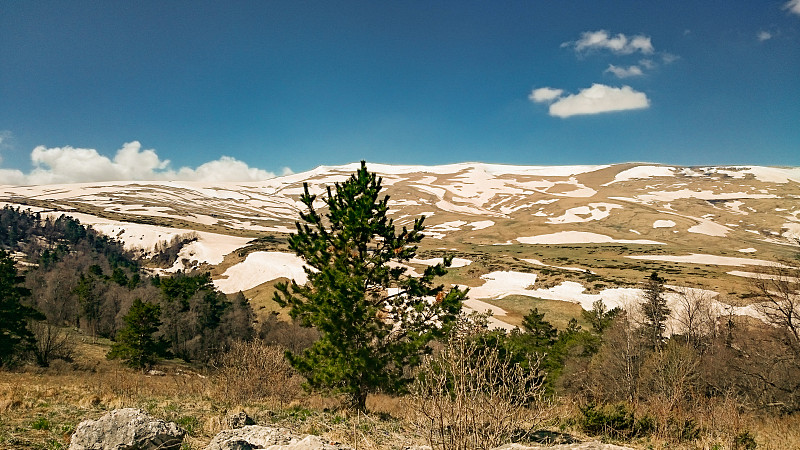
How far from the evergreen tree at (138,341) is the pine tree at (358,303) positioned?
31821mm

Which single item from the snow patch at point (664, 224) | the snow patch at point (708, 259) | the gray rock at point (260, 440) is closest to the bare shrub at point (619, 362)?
the gray rock at point (260, 440)

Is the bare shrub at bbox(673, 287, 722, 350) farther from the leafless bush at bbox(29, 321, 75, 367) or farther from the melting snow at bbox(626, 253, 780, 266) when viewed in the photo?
the leafless bush at bbox(29, 321, 75, 367)

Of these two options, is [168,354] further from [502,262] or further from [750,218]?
[750,218]

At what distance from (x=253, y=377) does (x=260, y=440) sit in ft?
29.5

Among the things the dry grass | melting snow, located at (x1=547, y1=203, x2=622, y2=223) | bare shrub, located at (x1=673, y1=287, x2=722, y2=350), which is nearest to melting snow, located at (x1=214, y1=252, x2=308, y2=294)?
bare shrub, located at (x1=673, y1=287, x2=722, y2=350)

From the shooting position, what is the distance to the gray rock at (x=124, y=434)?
704 centimetres

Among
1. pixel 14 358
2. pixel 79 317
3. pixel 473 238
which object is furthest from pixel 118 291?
pixel 473 238

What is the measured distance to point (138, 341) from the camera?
3931 centimetres

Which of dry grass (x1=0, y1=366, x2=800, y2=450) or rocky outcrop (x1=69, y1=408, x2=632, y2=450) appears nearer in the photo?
rocky outcrop (x1=69, y1=408, x2=632, y2=450)

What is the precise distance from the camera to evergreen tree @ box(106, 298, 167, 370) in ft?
127

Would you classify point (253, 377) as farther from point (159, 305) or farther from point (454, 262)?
point (454, 262)

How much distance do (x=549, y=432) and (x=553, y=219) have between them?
17619 cm

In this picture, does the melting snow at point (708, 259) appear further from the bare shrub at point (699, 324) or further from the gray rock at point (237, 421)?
the gray rock at point (237, 421)

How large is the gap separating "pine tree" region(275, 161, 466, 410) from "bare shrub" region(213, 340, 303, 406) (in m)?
0.93
